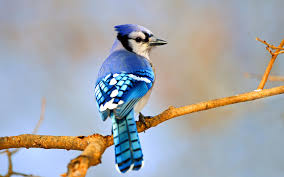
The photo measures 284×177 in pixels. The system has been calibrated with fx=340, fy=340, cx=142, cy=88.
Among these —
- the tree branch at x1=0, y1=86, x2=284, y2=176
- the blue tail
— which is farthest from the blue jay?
the tree branch at x1=0, y1=86, x2=284, y2=176

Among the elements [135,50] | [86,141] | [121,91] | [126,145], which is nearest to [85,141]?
[86,141]

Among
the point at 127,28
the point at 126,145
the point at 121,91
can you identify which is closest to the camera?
the point at 126,145

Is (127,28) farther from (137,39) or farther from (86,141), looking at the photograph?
(86,141)

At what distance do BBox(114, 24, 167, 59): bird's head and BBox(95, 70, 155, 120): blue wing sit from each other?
0.44 meters

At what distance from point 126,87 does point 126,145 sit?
1.50 ft

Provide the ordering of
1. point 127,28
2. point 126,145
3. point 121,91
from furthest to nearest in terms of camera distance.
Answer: point 127,28 < point 121,91 < point 126,145

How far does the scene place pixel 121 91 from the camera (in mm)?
2064

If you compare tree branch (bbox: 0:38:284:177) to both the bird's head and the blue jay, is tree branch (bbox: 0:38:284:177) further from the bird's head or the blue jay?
the bird's head

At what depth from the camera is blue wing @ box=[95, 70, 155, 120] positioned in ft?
6.43

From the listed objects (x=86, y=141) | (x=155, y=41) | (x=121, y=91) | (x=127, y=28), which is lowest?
(x=86, y=141)

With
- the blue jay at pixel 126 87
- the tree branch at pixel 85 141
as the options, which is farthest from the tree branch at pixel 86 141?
the blue jay at pixel 126 87

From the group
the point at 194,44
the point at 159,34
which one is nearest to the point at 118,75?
the point at 159,34

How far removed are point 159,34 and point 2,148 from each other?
192 cm

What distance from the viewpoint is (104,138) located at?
1805 millimetres
